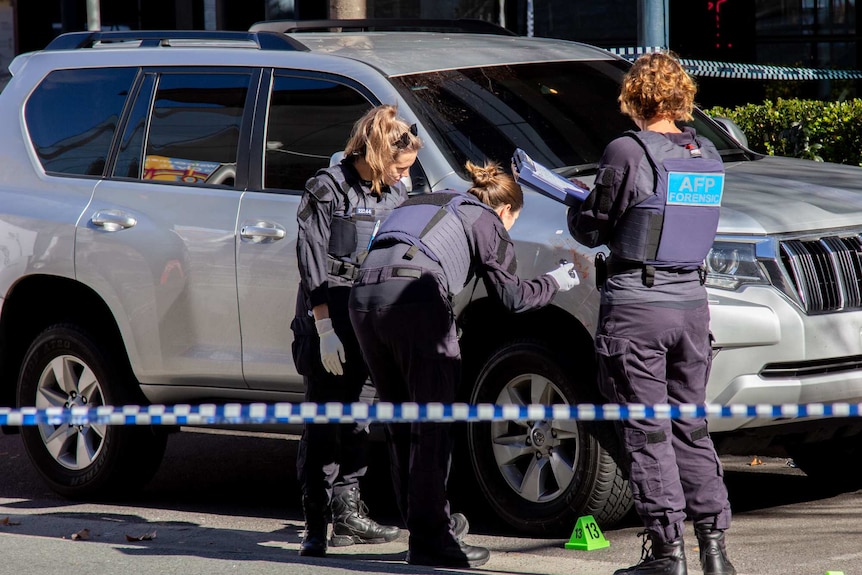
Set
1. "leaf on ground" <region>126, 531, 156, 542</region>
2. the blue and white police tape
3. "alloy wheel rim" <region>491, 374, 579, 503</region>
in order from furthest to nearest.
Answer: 1. "leaf on ground" <region>126, 531, 156, 542</region>
2. "alloy wheel rim" <region>491, 374, 579, 503</region>
3. the blue and white police tape

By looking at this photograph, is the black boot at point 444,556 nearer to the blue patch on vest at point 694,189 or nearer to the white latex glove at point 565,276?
the white latex glove at point 565,276

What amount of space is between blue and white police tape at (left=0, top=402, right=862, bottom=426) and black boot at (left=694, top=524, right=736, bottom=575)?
39cm

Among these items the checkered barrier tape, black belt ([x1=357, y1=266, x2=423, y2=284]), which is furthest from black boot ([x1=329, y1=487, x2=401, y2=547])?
the checkered barrier tape

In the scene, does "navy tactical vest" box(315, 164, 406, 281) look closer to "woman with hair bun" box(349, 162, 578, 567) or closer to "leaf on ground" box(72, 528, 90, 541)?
"woman with hair bun" box(349, 162, 578, 567)

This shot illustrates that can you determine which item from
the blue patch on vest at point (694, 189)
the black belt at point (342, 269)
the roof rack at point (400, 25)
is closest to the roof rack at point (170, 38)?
the roof rack at point (400, 25)

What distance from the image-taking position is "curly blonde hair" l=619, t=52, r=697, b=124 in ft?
15.6

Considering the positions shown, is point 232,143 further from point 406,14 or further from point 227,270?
point 406,14

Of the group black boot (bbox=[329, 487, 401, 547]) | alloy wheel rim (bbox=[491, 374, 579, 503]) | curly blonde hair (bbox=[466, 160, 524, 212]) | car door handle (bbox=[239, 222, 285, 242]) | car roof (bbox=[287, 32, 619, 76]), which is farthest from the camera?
car roof (bbox=[287, 32, 619, 76])

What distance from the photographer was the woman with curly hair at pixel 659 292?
185 inches

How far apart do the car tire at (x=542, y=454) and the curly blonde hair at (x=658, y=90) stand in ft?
3.87

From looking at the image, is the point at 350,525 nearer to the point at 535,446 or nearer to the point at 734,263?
the point at 535,446

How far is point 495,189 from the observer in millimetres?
5180

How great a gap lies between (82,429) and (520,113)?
2660 millimetres

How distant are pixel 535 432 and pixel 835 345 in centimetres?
121
